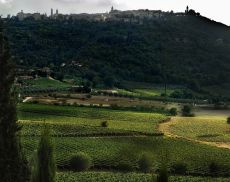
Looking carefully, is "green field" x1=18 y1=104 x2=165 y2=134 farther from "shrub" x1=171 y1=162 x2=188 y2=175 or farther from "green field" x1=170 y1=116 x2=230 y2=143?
"shrub" x1=171 y1=162 x2=188 y2=175

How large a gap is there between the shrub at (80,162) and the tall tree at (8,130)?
3892 cm

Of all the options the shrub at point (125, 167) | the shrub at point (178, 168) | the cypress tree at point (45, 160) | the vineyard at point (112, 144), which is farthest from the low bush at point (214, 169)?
the cypress tree at point (45, 160)

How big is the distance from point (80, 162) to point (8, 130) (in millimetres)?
40113

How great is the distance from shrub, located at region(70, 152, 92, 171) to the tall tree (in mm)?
38925

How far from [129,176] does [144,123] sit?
4053cm

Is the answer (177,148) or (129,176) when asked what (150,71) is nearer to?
(177,148)

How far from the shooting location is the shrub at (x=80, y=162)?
6275 cm

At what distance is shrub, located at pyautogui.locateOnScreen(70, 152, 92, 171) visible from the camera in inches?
2471

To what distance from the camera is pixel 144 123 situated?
9812 cm

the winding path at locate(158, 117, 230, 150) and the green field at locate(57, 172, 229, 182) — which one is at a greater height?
the green field at locate(57, 172, 229, 182)

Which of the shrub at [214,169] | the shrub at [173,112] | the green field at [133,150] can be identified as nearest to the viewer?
the shrub at [214,169]

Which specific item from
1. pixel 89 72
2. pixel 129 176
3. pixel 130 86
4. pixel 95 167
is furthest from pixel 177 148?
pixel 89 72

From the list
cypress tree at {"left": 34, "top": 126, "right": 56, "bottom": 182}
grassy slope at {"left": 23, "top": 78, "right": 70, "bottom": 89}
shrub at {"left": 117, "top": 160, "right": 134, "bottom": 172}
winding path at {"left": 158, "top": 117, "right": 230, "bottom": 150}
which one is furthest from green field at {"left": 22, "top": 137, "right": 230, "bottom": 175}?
grassy slope at {"left": 23, "top": 78, "right": 70, "bottom": 89}

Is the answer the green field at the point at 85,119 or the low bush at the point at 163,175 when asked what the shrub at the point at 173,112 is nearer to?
the green field at the point at 85,119
